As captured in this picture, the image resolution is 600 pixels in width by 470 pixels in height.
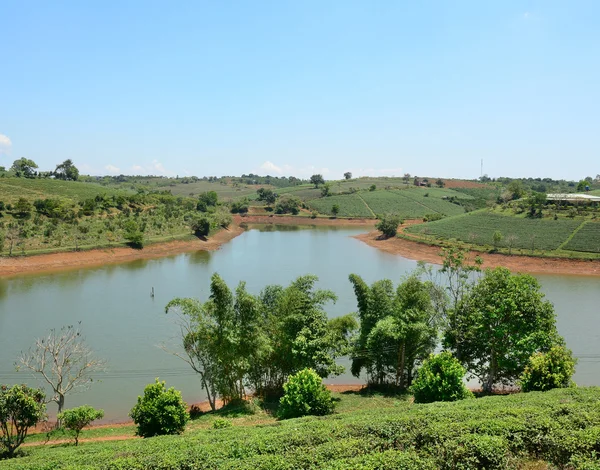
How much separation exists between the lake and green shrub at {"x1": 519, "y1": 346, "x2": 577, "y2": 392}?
709 cm

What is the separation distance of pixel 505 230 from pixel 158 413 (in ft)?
203

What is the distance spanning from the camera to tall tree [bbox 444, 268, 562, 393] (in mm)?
17766

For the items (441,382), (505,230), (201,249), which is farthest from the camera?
(201,249)

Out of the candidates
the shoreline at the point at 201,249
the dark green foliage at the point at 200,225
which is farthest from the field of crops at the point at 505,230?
the dark green foliage at the point at 200,225

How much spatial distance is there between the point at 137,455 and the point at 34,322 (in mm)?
23761

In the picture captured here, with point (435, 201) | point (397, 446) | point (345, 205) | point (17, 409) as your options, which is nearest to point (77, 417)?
point (17, 409)

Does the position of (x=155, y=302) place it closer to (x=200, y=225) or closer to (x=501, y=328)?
(x=501, y=328)

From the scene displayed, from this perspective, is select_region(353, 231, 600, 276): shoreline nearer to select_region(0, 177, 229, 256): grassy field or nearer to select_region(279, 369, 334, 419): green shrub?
select_region(0, 177, 229, 256): grassy field

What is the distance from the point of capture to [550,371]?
16094 mm

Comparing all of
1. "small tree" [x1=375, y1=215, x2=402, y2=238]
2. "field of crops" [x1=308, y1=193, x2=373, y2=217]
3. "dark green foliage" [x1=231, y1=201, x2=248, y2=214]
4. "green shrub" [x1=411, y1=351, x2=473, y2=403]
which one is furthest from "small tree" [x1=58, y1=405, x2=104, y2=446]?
"field of crops" [x1=308, y1=193, x2=373, y2=217]

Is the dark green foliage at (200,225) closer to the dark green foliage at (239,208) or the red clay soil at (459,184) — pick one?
the dark green foliage at (239,208)

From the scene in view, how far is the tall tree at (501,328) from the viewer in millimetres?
17766

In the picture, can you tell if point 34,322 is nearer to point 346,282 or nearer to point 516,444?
point 346,282

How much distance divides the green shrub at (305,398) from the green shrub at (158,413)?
12.4 feet
